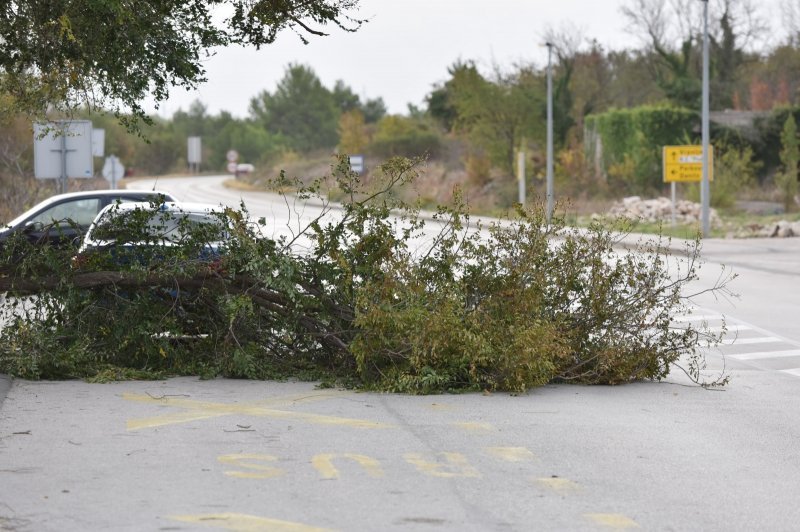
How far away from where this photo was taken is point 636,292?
1145cm

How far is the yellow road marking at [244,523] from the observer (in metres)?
6.23

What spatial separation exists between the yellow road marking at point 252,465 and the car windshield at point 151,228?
12.5ft

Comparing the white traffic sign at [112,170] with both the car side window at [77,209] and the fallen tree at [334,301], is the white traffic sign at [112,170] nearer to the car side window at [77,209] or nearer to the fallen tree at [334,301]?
the car side window at [77,209]

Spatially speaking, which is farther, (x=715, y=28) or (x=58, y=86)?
(x=715, y=28)

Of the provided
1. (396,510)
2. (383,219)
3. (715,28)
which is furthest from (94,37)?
(715,28)

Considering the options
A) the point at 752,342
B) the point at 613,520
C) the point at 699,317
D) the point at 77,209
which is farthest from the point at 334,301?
the point at 77,209

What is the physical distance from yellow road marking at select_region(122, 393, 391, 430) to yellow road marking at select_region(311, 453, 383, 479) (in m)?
1.06

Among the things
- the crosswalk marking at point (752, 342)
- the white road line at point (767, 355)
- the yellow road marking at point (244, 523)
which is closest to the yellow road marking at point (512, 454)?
the yellow road marking at point (244, 523)

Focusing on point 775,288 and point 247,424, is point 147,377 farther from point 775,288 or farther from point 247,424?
point 775,288

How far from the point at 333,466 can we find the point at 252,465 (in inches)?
18.8

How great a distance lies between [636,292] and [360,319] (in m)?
2.52

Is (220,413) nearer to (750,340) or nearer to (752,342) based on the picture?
(752,342)

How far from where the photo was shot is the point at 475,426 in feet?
30.0

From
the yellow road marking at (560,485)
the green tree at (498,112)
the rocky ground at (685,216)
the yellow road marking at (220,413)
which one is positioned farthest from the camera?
the green tree at (498,112)
